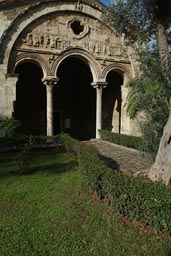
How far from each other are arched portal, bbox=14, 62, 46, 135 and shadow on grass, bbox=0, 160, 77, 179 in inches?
408

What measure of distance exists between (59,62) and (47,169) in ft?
24.8

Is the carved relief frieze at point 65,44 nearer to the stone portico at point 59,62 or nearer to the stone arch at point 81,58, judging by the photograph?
the stone portico at point 59,62

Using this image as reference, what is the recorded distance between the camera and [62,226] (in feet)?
13.4

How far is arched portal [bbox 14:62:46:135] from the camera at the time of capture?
1784 centimetres

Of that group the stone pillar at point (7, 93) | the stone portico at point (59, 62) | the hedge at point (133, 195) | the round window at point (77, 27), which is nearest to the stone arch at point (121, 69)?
the stone portico at point (59, 62)

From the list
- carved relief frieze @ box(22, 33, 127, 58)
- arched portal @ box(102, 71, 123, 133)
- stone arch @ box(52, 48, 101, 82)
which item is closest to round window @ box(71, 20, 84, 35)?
carved relief frieze @ box(22, 33, 127, 58)

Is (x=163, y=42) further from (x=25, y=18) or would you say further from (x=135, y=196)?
(x=25, y=18)

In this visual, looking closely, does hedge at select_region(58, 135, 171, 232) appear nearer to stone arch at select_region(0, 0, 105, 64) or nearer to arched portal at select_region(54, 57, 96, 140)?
stone arch at select_region(0, 0, 105, 64)

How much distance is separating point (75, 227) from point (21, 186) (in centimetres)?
239

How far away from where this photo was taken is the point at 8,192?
5621mm

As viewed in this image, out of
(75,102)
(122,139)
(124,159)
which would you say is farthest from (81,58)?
(124,159)

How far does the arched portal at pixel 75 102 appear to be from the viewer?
63.3ft

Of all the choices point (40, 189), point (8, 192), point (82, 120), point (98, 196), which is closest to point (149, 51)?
point (98, 196)

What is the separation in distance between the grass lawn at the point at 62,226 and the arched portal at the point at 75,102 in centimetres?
1317
